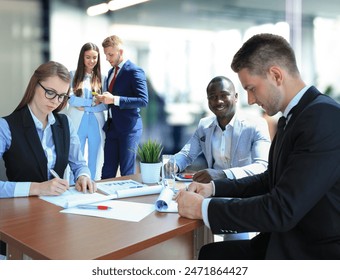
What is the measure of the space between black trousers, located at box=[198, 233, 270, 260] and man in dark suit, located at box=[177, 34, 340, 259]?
0.04m

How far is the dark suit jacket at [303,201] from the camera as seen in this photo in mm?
1305

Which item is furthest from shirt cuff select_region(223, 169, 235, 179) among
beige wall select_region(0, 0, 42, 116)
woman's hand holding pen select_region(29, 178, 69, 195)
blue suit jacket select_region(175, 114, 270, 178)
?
beige wall select_region(0, 0, 42, 116)

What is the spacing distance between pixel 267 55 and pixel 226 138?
1080 millimetres

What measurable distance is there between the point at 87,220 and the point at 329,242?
0.85m

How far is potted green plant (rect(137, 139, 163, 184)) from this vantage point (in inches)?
86.5

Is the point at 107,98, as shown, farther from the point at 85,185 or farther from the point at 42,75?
the point at 85,185

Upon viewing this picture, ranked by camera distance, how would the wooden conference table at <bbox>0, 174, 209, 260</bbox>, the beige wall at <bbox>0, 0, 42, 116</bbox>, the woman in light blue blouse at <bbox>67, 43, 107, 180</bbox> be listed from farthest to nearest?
the beige wall at <bbox>0, 0, 42, 116</bbox> < the woman in light blue blouse at <bbox>67, 43, 107, 180</bbox> < the wooden conference table at <bbox>0, 174, 209, 260</bbox>

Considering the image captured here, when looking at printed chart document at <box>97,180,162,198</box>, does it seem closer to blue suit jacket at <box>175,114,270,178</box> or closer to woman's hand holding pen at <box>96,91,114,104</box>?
blue suit jacket at <box>175,114,270,178</box>

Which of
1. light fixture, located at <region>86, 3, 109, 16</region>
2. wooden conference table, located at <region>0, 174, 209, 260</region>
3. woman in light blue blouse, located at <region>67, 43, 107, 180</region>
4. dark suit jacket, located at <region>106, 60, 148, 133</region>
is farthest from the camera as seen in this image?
light fixture, located at <region>86, 3, 109, 16</region>

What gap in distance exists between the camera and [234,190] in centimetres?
184

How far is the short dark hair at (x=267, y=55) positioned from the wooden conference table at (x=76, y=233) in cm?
63

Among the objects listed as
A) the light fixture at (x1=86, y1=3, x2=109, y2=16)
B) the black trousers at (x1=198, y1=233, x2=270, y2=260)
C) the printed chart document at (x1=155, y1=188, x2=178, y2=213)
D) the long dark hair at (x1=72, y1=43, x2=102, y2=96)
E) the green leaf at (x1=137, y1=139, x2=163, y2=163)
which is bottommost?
the black trousers at (x1=198, y1=233, x2=270, y2=260)

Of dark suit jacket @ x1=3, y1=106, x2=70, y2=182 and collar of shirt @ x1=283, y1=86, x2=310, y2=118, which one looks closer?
collar of shirt @ x1=283, y1=86, x2=310, y2=118

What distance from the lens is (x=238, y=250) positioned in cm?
174
